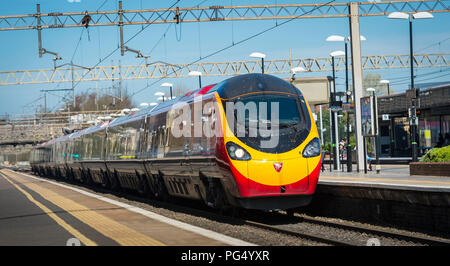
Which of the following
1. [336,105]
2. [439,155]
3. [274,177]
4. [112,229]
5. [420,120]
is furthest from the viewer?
[420,120]

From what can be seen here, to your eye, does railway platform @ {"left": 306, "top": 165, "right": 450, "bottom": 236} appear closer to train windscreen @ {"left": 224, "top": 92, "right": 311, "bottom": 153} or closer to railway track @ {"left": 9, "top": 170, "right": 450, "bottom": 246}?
railway track @ {"left": 9, "top": 170, "right": 450, "bottom": 246}

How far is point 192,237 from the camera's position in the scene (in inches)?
441

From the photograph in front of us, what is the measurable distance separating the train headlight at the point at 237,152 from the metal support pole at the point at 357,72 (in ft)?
42.3

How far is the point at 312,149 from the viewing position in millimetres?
13672

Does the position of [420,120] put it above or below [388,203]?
above

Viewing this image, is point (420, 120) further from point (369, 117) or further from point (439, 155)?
point (439, 155)

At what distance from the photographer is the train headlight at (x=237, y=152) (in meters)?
13.1

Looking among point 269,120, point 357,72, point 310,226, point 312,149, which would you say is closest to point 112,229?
point 269,120

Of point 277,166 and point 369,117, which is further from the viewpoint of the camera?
point 369,117

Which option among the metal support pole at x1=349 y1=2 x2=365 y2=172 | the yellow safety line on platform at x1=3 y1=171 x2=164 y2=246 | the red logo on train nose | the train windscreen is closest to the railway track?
the red logo on train nose

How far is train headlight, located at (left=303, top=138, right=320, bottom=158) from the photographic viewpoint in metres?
13.5

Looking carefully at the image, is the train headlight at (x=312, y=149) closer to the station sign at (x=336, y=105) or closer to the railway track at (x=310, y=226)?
the railway track at (x=310, y=226)

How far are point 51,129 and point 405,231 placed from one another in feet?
262

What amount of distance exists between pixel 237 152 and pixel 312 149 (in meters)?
1.71
